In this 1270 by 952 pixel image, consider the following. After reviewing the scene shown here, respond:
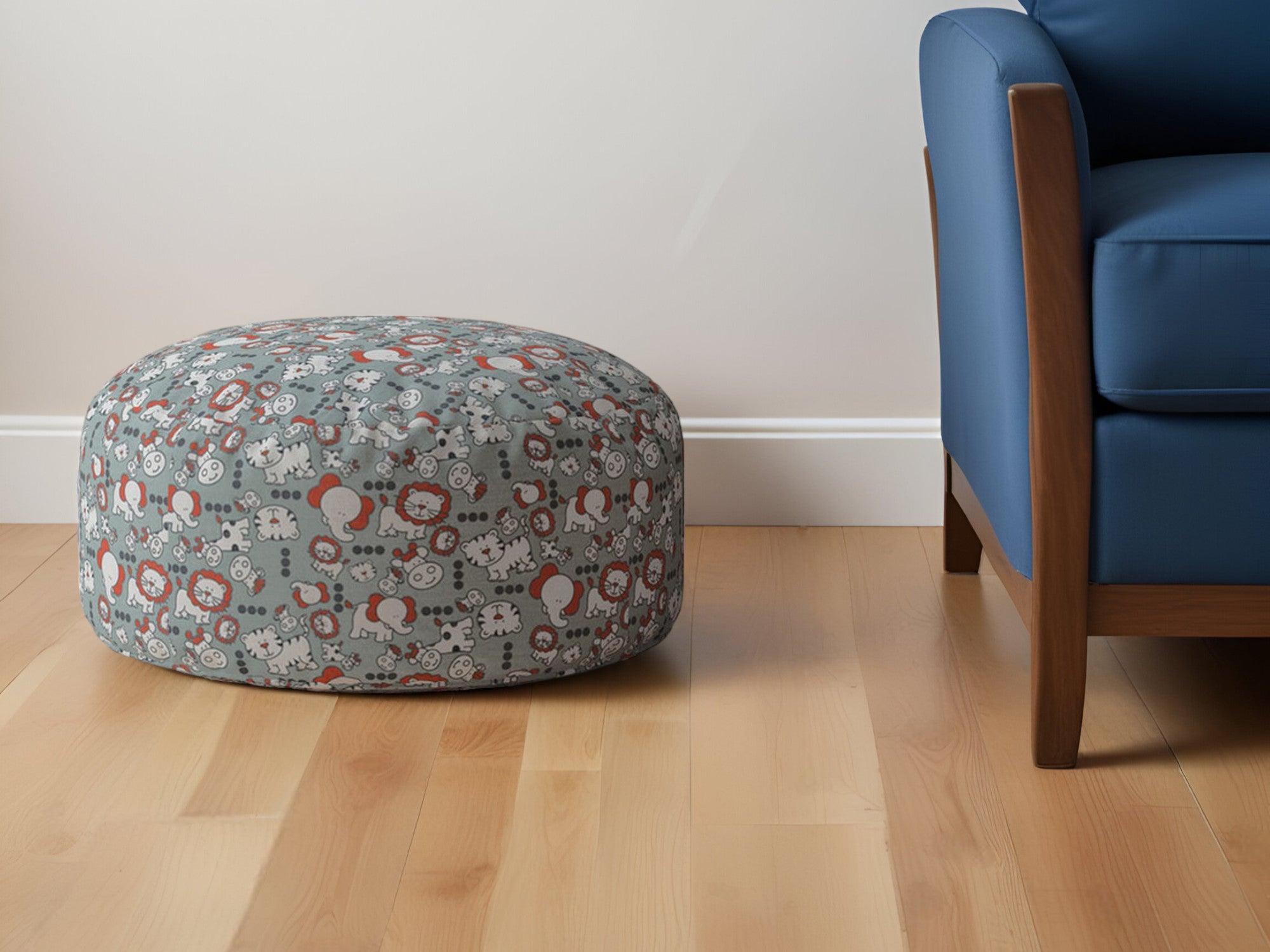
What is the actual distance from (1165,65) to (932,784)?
2.64 ft

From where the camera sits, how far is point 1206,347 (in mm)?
957

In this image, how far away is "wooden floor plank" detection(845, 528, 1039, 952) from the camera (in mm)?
878

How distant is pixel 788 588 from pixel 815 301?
17.4 inches

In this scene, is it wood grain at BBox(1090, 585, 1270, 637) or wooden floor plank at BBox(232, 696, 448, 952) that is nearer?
wooden floor plank at BBox(232, 696, 448, 952)

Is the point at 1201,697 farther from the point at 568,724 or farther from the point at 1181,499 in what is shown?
the point at 568,724

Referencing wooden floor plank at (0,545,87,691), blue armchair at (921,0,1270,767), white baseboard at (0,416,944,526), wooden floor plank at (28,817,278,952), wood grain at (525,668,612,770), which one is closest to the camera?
wooden floor plank at (28,817,278,952)

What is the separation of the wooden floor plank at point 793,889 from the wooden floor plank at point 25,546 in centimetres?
103

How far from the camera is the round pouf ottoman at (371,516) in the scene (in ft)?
3.77

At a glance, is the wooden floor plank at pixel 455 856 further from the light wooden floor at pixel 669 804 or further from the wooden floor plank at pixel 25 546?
the wooden floor plank at pixel 25 546

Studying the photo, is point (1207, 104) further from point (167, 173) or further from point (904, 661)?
point (167, 173)

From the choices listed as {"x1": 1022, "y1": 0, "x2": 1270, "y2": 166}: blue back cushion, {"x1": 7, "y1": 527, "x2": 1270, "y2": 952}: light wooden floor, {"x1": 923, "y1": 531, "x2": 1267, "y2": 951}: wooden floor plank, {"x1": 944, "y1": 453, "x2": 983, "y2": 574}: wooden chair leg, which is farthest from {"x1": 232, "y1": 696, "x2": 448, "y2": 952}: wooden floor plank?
{"x1": 1022, "y1": 0, "x2": 1270, "y2": 166}: blue back cushion

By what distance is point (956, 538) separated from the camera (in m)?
1.61

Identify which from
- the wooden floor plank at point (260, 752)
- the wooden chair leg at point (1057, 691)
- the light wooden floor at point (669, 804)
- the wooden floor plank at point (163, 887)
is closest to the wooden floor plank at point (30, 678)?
the light wooden floor at point (669, 804)

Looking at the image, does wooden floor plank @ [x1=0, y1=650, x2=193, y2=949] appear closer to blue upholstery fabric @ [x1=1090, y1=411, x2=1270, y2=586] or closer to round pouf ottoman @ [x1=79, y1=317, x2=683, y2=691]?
round pouf ottoman @ [x1=79, y1=317, x2=683, y2=691]
